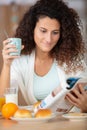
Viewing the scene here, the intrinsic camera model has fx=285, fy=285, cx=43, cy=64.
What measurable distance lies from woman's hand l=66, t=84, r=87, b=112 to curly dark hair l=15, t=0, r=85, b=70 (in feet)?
1.31

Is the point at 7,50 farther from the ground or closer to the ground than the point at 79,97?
farther from the ground

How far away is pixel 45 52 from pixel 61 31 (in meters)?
0.15

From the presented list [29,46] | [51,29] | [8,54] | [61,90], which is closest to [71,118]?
[61,90]

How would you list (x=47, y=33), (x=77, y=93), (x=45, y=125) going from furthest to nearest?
(x=47, y=33) < (x=77, y=93) < (x=45, y=125)

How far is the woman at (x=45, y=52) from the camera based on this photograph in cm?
144

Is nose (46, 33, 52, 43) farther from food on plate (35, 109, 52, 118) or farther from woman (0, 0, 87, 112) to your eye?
food on plate (35, 109, 52, 118)

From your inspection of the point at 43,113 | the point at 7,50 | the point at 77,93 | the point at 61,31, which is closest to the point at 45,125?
the point at 43,113

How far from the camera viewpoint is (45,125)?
32.4 inches

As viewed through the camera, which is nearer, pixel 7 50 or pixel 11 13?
pixel 7 50

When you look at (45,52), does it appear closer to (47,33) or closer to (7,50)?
(47,33)

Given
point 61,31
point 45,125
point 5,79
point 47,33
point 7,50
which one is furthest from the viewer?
point 61,31

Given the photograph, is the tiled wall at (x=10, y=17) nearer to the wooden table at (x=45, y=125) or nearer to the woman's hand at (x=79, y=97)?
the woman's hand at (x=79, y=97)

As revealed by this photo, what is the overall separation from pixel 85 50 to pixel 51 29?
36 cm

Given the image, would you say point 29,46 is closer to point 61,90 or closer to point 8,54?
point 8,54
